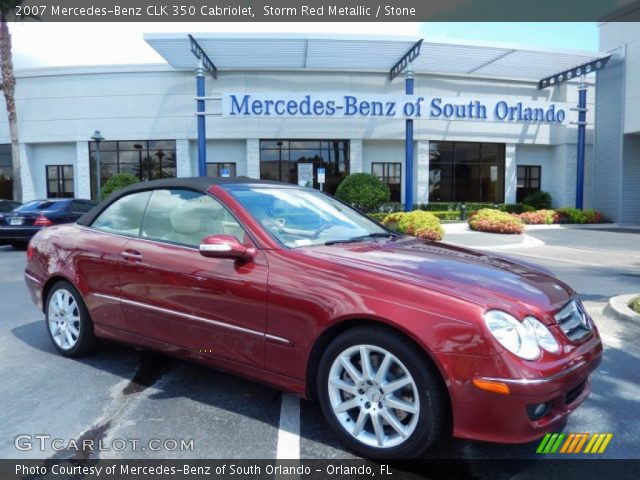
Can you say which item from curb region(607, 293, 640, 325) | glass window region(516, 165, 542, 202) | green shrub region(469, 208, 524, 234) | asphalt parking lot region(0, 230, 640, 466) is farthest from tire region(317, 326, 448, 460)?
glass window region(516, 165, 542, 202)

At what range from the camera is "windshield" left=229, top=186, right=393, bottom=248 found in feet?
11.2

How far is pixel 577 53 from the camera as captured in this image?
22859 mm

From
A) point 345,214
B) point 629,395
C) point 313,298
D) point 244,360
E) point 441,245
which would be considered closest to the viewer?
point 313,298

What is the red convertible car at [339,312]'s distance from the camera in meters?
2.41

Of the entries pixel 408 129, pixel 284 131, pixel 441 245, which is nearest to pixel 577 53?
pixel 408 129

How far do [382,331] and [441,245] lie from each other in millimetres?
1480

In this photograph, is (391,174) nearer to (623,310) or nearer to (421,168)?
(421,168)

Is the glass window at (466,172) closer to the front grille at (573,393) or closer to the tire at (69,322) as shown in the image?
the tire at (69,322)

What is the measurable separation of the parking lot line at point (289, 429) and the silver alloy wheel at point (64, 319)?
2045 mm

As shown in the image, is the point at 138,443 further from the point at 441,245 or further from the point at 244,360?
the point at 441,245

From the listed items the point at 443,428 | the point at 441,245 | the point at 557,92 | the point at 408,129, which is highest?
the point at 557,92

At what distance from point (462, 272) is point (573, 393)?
87cm

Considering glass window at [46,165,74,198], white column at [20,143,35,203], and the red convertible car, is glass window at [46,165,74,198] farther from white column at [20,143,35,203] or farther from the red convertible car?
the red convertible car

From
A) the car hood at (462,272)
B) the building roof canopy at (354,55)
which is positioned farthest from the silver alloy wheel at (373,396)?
the building roof canopy at (354,55)
